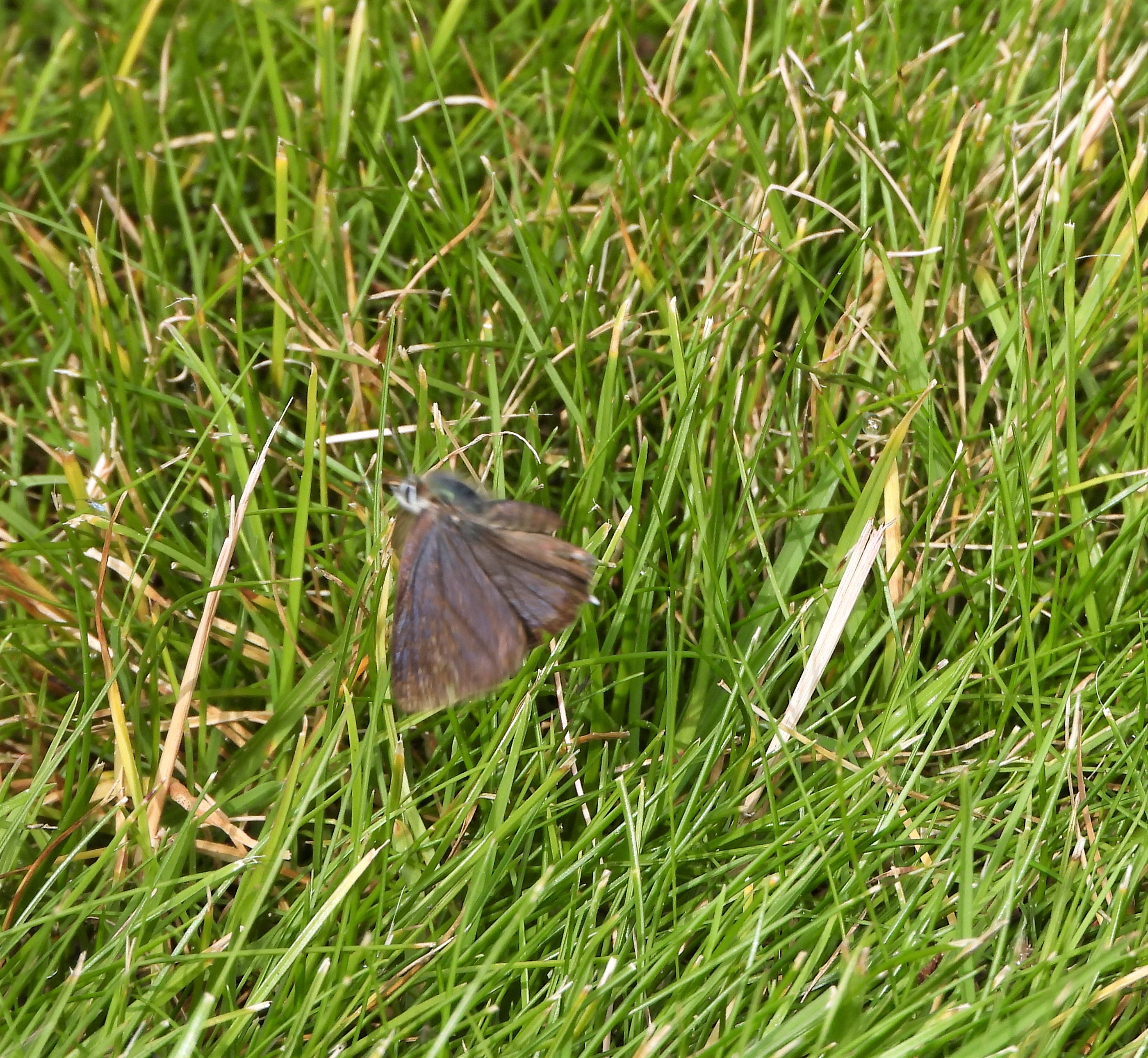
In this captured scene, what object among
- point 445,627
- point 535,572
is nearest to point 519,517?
point 535,572

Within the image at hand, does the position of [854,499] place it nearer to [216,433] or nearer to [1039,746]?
[1039,746]

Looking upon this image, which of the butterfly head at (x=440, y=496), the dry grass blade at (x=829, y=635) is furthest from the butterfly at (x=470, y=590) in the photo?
the dry grass blade at (x=829, y=635)

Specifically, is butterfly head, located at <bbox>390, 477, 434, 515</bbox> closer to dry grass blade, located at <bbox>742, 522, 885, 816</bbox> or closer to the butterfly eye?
the butterfly eye

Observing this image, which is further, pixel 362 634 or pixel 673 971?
pixel 362 634

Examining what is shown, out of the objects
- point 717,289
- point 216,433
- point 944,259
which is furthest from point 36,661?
point 944,259

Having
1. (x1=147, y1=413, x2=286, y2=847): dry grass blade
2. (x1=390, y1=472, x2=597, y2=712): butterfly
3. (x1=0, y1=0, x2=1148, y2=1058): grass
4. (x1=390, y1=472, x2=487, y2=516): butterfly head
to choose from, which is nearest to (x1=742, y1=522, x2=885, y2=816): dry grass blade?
(x1=0, y1=0, x2=1148, y2=1058): grass
